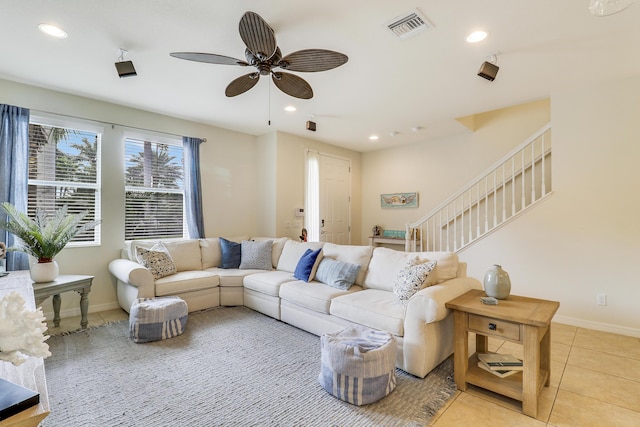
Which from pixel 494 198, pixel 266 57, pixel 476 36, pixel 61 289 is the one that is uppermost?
pixel 476 36

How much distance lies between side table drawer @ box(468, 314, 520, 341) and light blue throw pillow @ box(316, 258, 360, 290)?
1329 mm

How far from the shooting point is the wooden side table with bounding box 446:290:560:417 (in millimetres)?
1794

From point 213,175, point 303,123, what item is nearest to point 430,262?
point 303,123

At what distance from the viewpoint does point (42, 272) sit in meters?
2.99

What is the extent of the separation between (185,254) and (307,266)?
180 cm

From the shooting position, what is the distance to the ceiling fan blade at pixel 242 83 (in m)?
2.53

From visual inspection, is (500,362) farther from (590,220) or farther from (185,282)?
(185,282)

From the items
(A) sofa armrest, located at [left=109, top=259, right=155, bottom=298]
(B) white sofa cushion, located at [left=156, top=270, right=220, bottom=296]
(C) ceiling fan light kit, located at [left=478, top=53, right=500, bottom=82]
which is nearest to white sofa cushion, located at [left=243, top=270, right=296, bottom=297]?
(B) white sofa cushion, located at [left=156, top=270, right=220, bottom=296]

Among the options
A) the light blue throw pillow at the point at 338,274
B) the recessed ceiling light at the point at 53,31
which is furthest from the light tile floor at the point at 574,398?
the recessed ceiling light at the point at 53,31

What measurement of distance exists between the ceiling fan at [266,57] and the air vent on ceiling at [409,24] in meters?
A: 0.50

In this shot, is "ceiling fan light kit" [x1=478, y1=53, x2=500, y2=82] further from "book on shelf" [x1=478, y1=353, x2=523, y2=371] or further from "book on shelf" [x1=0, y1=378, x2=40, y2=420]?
"book on shelf" [x1=0, y1=378, x2=40, y2=420]

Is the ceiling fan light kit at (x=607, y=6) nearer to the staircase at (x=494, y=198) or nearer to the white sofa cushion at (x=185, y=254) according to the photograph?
the staircase at (x=494, y=198)

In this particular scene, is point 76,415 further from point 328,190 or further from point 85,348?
point 328,190

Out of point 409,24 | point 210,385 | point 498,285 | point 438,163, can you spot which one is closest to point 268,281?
point 210,385
